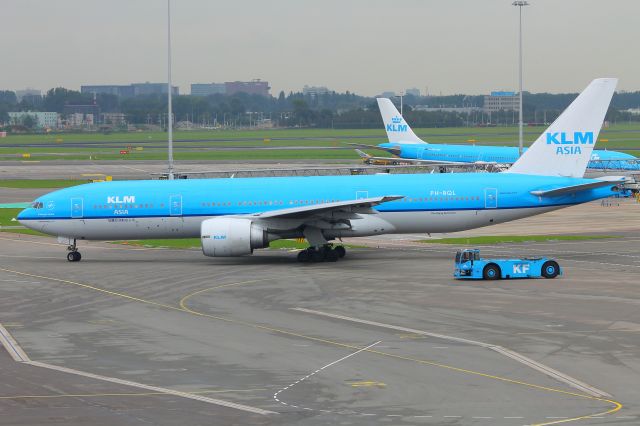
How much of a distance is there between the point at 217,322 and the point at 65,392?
33.1ft

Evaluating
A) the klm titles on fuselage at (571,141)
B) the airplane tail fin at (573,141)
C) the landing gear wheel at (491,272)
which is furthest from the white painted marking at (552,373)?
the klm titles on fuselage at (571,141)

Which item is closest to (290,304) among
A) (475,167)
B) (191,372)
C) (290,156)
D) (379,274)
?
(379,274)

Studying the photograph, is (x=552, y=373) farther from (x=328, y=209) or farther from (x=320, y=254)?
(x=320, y=254)

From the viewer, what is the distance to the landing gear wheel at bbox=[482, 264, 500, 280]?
42.8 m

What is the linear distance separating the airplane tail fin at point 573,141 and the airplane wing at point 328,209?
7.87m

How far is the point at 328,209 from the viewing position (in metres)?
47.2

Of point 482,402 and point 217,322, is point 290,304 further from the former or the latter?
point 482,402

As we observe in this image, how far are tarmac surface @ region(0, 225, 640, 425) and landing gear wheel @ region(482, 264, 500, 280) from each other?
100 cm

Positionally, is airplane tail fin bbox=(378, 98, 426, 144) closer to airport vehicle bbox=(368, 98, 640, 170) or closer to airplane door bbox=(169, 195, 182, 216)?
airport vehicle bbox=(368, 98, 640, 170)

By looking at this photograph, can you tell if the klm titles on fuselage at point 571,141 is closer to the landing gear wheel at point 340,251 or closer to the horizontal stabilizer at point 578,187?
the horizontal stabilizer at point 578,187

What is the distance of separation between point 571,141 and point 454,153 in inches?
2391

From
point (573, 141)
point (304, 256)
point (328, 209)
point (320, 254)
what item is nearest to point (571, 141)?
point (573, 141)

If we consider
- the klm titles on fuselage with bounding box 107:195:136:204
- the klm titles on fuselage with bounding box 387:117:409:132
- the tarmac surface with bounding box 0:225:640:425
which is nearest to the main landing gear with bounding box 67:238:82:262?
the tarmac surface with bounding box 0:225:640:425

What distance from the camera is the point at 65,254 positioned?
181 ft
